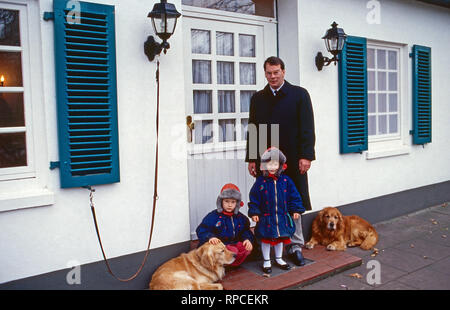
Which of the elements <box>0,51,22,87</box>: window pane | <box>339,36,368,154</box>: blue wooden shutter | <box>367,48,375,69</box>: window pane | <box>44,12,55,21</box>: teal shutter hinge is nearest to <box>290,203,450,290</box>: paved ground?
<box>339,36,368,154</box>: blue wooden shutter

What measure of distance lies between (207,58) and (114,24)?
145 centimetres

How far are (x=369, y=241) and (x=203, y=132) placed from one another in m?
2.62

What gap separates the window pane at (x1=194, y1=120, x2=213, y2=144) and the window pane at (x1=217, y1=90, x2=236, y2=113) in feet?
0.87

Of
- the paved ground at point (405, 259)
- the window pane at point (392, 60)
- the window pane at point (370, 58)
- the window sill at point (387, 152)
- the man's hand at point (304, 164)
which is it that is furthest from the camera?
the window pane at point (392, 60)

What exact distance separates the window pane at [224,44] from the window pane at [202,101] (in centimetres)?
55

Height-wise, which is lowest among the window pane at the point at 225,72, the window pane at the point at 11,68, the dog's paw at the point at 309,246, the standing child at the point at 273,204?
the dog's paw at the point at 309,246

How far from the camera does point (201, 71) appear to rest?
5133mm

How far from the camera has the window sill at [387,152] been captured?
6473mm

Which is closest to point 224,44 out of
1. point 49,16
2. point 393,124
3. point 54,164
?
point 49,16

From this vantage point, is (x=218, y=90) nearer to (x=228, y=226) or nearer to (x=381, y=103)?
(x=228, y=226)

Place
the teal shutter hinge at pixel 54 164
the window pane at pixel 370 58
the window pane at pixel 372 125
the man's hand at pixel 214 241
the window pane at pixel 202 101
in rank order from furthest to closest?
the window pane at pixel 372 125 < the window pane at pixel 370 58 < the window pane at pixel 202 101 < the man's hand at pixel 214 241 < the teal shutter hinge at pixel 54 164

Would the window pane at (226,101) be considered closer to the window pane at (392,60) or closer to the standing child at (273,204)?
the standing child at (273,204)

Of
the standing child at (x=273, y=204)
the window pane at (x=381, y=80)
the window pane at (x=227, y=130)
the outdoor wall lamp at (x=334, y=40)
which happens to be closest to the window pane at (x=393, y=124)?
the window pane at (x=381, y=80)

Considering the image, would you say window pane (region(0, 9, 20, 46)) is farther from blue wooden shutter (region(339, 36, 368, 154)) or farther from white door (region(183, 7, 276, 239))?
blue wooden shutter (region(339, 36, 368, 154))
